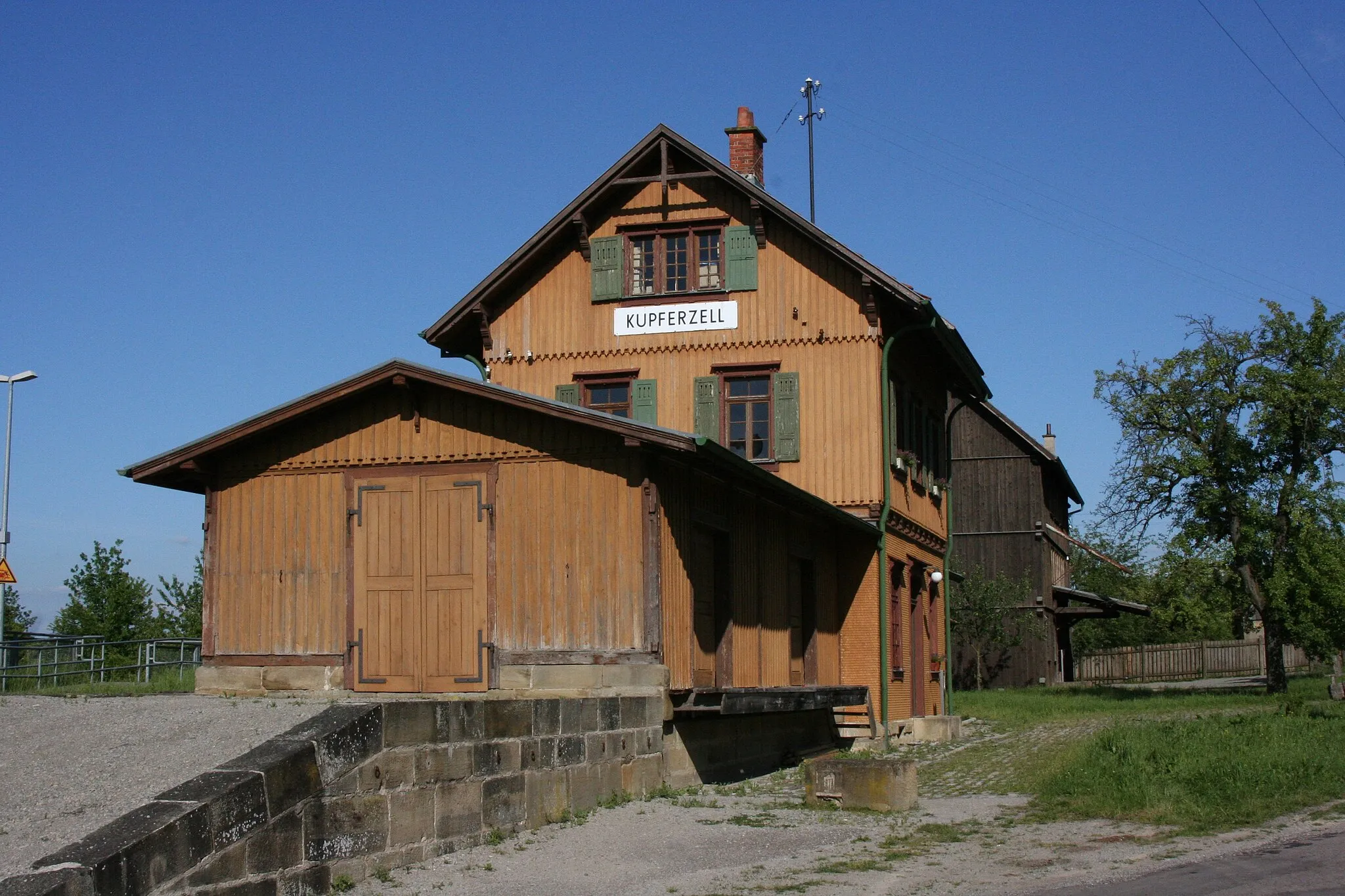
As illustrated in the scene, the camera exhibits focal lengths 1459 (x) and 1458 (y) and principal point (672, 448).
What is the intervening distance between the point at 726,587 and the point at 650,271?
26.0ft

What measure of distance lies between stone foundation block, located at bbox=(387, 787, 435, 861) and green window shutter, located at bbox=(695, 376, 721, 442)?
13520 mm

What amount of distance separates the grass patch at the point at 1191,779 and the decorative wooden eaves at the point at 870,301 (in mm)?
8021

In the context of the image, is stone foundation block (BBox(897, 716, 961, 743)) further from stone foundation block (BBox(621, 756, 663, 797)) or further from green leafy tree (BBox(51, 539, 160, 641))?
green leafy tree (BBox(51, 539, 160, 641))

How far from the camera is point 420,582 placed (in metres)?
15.4

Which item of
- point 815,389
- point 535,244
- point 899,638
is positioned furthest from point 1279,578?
point 535,244

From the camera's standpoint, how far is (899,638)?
23.9 meters

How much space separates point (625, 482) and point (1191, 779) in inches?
234

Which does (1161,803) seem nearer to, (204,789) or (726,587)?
(726,587)

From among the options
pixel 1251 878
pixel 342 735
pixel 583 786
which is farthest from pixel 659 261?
pixel 1251 878

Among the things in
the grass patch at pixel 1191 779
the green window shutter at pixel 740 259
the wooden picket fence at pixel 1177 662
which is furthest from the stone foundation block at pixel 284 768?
the wooden picket fence at pixel 1177 662

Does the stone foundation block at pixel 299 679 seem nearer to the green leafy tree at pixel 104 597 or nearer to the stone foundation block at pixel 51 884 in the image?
the stone foundation block at pixel 51 884

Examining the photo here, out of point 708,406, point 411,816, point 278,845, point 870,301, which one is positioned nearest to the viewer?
point 278,845

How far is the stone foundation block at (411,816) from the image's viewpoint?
917 cm

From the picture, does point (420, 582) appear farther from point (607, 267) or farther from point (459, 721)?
point (607, 267)
